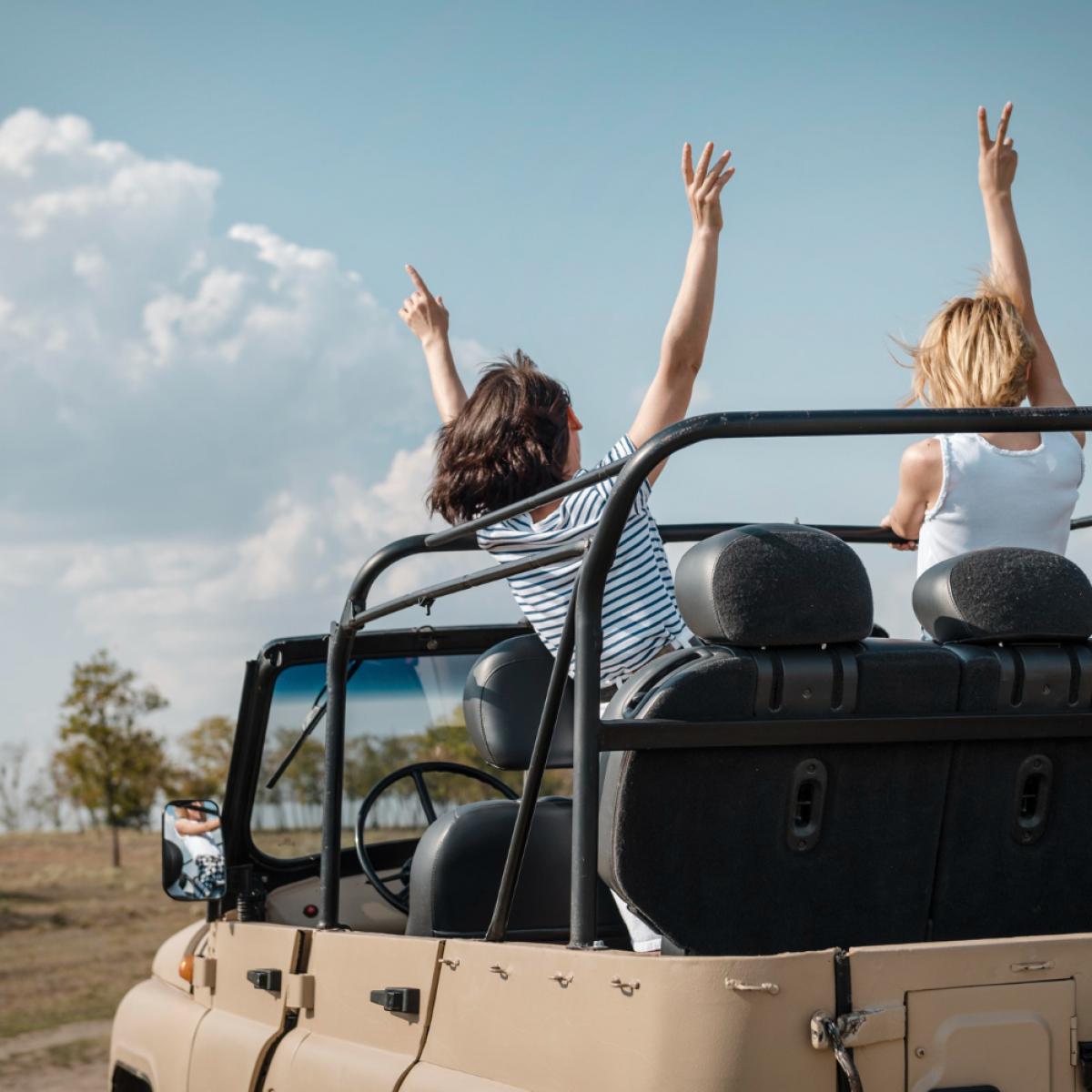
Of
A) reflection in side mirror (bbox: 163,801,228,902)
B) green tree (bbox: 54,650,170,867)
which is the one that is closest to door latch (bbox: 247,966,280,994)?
reflection in side mirror (bbox: 163,801,228,902)

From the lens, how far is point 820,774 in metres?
2.70

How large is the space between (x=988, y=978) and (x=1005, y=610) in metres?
0.72

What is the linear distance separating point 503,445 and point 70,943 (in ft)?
64.4

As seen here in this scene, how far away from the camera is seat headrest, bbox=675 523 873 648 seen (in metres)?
2.61

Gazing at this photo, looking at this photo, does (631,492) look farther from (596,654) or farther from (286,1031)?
(286,1031)

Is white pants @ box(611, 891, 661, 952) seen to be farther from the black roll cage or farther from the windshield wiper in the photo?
the windshield wiper

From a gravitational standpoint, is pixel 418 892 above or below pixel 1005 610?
below

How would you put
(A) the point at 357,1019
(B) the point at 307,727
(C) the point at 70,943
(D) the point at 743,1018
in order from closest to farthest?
1. (D) the point at 743,1018
2. (A) the point at 357,1019
3. (B) the point at 307,727
4. (C) the point at 70,943

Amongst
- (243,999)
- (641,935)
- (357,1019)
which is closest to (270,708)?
(243,999)

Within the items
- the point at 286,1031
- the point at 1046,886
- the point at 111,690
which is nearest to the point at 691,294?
the point at 1046,886

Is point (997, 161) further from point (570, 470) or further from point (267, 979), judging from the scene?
point (267, 979)

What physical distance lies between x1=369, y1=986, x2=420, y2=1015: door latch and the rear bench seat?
1.99 feet

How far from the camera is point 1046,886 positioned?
114 inches

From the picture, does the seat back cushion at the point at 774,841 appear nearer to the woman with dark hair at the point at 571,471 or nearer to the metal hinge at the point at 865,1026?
the metal hinge at the point at 865,1026
